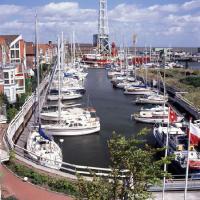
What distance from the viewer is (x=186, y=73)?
378ft

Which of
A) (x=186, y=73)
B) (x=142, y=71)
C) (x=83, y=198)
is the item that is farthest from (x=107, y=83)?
(x=83, y=198)

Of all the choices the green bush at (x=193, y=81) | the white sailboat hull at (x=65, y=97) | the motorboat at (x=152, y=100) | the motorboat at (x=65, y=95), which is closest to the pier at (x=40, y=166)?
the white sailboat hull at (x=65, y=97)

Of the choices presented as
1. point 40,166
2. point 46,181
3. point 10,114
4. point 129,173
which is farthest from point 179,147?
point 129,173

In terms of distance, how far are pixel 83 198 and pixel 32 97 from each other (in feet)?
150

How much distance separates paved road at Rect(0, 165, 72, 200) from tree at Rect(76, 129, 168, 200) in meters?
9.65

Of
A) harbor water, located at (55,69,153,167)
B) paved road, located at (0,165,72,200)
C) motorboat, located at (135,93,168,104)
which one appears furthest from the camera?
motorboat, located at (135,93,168,104)

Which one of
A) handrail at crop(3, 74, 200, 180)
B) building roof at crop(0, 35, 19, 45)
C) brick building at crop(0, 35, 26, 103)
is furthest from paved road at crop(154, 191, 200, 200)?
building roof at crop(0, 35, 19, 45)

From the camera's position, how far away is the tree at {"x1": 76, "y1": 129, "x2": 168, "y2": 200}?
11.8 meters

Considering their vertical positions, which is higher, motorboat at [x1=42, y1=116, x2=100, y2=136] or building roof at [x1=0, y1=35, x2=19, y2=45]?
building roof at [x1=0, y1=35, x2=19, y2=45]

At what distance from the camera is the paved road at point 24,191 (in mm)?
21356

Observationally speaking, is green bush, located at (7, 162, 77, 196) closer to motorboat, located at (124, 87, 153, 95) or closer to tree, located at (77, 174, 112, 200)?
tree, located at (77, 174, 112, 200)

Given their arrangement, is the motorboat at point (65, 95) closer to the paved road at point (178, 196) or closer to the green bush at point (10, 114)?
the green bush at point (10, 114)

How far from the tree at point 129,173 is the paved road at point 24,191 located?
9654mm

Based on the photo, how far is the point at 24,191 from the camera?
22.1m
